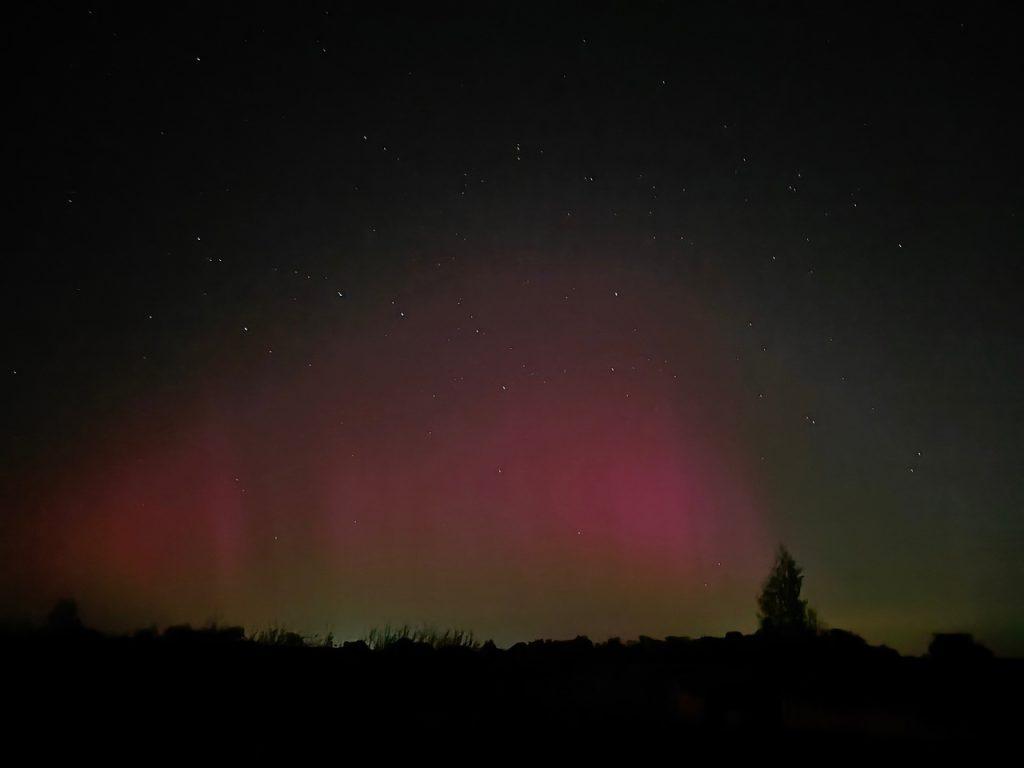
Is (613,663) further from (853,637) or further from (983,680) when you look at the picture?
(983,680)

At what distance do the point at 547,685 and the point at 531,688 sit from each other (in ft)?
1.10

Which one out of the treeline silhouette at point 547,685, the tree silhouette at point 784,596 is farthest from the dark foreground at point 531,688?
the tree silhouette at point 784,596

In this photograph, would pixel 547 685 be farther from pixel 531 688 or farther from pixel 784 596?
pixel 784 596

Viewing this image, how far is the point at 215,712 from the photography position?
999cm

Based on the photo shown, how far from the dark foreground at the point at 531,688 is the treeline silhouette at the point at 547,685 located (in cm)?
3

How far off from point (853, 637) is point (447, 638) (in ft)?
26.9

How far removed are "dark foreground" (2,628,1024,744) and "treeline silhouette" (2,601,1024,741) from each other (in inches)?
1.1

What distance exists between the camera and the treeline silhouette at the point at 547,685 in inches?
404

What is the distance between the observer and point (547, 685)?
41.8 feet

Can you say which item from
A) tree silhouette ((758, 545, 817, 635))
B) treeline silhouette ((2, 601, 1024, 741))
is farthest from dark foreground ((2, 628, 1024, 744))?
tree silhouette ((758, 545, 817, 635))

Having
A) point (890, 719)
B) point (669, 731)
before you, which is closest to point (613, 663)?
point (669, 731)

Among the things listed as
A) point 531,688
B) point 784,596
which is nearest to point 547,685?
point 531,688

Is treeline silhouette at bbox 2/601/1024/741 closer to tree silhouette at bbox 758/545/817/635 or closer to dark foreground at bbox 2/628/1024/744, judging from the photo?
dark foreground at bbox 2/628/1024/744

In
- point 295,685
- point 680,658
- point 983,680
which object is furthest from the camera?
point 680,658
